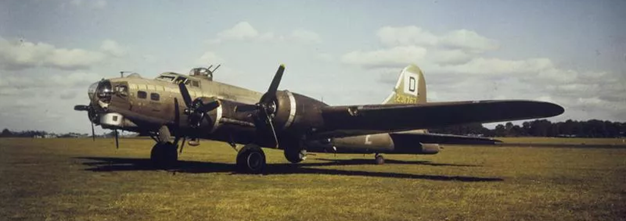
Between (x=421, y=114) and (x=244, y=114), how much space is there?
557 cm

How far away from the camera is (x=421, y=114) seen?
15062 mm

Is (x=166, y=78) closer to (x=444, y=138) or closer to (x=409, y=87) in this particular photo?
(x=409, y=87)

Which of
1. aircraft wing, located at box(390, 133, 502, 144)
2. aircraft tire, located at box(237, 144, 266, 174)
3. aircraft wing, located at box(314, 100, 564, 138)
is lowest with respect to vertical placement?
aircraft tire, located at box(237, 144, 266, 174)

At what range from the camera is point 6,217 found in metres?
7.21

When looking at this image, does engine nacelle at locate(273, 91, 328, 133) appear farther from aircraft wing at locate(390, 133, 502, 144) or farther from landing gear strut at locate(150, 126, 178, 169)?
aircraft wing at locate(390, 133, 502, 144)

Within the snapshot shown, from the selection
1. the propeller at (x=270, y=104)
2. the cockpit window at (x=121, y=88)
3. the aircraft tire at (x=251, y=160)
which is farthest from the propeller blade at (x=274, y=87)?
the cockpit window at (x=121, y=88)

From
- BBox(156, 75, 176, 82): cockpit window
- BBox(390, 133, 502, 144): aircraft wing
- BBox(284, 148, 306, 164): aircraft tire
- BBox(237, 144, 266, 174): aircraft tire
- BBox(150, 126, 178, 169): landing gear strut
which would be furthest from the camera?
BBox(390, 133, 502, 144): aircraft wing

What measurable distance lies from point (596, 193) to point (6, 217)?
1151cm

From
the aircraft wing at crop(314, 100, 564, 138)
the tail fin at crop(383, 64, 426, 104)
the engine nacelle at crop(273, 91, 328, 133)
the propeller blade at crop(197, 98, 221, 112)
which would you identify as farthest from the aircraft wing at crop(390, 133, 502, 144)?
the propeller blade at crop(197, 98, 221, 112)

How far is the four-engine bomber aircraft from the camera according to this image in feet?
48.1

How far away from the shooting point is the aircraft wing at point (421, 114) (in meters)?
12.6

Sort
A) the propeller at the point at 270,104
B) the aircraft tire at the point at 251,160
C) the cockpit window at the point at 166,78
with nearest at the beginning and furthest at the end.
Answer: the propeller at the point at 270,104
the aircraft tire at the point at 251,160
the cockpit window at the point at 166,78

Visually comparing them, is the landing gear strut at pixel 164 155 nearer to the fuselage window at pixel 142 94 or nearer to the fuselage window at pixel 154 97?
the fuselage window at pixel 154 97

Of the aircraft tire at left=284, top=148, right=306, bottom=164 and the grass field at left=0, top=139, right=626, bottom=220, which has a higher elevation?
the aircraft tire at left=284, top=148, right=306, bottom=164
